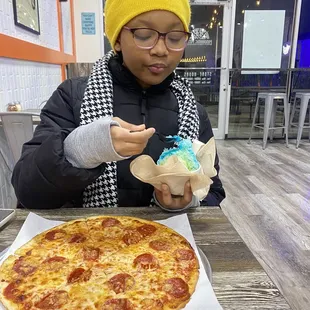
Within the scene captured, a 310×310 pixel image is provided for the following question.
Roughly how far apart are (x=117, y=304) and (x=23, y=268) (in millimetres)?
240

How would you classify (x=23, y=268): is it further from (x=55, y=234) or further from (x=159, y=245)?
(x=159, y=245)

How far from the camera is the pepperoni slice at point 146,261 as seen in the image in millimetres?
728

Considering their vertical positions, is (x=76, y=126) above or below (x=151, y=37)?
below

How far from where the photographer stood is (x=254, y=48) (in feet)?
19.1

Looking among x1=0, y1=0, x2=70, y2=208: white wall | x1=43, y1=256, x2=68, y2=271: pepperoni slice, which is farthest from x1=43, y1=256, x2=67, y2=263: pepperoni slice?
x1=0, y1=0, x2=70, y2=208: white wall

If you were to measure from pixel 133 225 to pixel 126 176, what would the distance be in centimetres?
30

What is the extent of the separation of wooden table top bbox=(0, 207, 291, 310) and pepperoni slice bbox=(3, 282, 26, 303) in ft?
0.50

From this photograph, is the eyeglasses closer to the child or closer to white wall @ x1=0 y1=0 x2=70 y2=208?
the child

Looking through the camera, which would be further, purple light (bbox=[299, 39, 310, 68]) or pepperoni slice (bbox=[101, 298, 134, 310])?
purple light (bbox=[299, 39, 310, 68])

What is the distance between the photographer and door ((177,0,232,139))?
5730 mm

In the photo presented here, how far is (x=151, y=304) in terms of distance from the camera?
0.61 meters

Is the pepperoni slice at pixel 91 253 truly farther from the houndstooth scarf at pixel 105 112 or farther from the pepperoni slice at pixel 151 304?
the houndstooth scarf at pixel 105 112

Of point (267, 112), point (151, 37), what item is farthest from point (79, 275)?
point (267, 112)

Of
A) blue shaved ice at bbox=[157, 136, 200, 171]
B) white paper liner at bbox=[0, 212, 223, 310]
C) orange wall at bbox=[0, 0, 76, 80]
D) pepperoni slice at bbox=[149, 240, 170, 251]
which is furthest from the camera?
orange wall at bbox=[0, 0, 76, 80]
